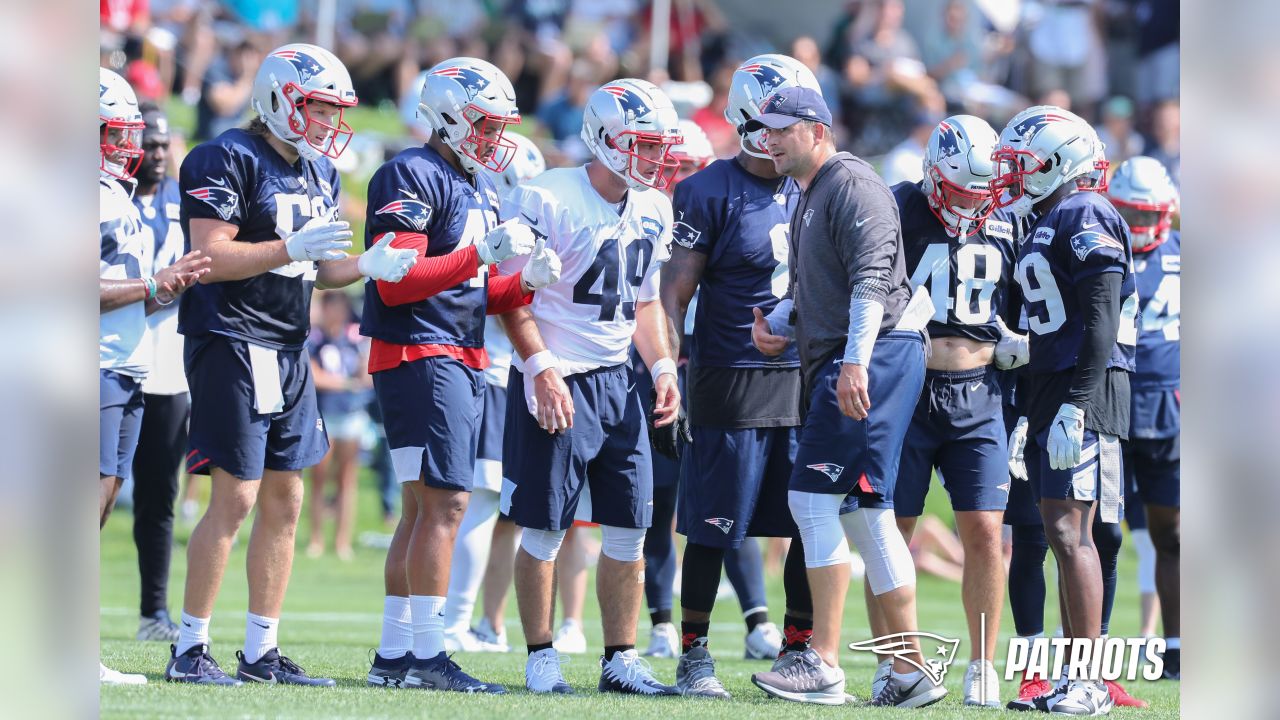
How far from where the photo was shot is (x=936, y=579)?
13594 mm

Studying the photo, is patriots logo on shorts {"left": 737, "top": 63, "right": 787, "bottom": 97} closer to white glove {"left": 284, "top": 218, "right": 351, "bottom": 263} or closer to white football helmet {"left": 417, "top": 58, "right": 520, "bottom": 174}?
white football helmet {"left": 417, "top": 58, "right": 520, "bottom": 174}

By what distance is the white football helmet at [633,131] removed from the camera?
625cm

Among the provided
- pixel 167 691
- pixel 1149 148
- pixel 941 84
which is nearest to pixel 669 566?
pixel 167 691

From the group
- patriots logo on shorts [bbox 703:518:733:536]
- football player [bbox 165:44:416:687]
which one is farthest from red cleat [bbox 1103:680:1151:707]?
football player [bbox 165:44:416:687]

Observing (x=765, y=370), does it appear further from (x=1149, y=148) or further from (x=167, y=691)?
(x=1149, y=148)

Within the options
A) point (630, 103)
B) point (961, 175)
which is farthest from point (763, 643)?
point (630, 103)

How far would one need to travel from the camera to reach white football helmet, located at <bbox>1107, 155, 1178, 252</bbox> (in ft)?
25.9

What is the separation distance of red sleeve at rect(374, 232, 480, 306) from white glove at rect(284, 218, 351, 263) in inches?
10.7

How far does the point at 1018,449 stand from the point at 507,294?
7.38 feet

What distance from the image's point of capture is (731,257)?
6625mm

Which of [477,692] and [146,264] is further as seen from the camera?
[146,264]

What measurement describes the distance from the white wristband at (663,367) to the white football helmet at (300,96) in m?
1.62

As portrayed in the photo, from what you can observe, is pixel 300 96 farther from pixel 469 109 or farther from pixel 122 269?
pixel 122 269
